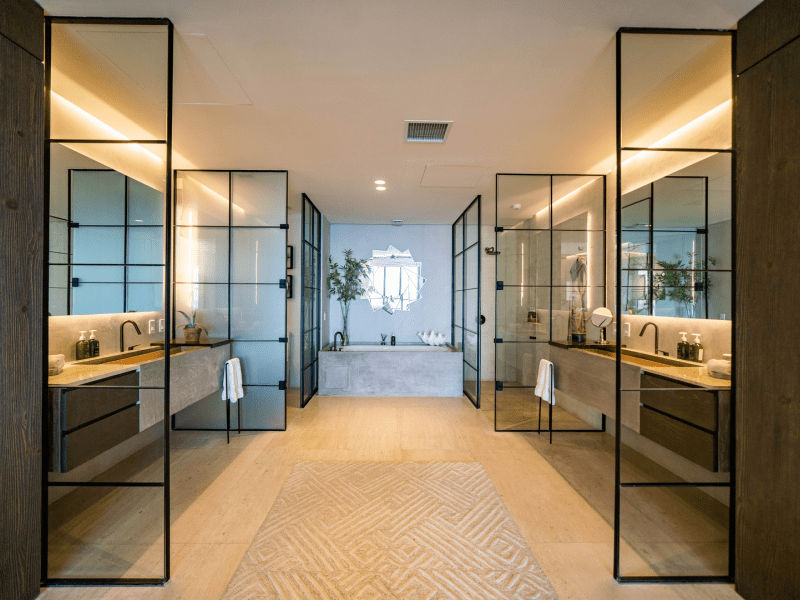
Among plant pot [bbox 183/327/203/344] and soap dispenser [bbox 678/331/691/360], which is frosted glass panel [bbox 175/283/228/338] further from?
soap dispenser [bbox 678/331/691/360]

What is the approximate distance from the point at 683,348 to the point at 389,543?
211 cm

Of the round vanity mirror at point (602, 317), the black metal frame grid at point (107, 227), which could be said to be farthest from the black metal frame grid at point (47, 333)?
the round vanity mirror at point (602, 317)

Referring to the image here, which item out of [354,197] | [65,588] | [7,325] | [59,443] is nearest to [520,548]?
[65,588]

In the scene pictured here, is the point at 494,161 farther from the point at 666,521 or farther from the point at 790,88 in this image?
the point at 666,521

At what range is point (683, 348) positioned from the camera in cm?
251

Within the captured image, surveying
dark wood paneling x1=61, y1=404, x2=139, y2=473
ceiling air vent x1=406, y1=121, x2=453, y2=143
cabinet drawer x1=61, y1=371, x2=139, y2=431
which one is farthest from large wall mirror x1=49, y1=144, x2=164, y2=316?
ceiling air vent x1=406, y1=121, x2=453, y2=143

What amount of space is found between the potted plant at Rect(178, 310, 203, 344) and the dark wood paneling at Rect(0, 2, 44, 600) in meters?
1.99

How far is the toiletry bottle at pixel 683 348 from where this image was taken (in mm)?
2477

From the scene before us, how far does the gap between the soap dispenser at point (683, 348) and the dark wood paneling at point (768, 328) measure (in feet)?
1.66

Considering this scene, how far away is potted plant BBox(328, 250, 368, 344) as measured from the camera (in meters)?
6.45

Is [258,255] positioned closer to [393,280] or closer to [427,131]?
[427,131]

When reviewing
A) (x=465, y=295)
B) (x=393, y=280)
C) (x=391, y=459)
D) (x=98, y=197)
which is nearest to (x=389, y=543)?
(x=391, y=459)

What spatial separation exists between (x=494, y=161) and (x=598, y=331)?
6.18 feet

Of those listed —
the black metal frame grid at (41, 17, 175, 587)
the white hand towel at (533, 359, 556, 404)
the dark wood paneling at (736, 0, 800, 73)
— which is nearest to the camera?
the dark wood paneling at (736, 0, 800, 73)
